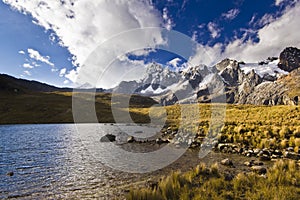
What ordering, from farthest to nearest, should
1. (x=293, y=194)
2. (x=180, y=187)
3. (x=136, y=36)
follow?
(x=136, y=36) < (x=180, y=187) < (x=293, y=194)

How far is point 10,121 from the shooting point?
94062 millimetres

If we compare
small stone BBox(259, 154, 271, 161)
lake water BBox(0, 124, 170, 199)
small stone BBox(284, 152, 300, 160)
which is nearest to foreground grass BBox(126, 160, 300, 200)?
lake water BBox(0, 124, 170, 199)

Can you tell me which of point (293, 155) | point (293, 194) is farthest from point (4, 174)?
point (293, 155)

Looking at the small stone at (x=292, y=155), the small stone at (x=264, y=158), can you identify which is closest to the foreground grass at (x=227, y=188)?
the small stone at (x=264, y=158)

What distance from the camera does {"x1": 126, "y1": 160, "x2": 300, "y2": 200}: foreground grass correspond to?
8688mm

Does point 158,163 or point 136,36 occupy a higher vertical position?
point 136,36

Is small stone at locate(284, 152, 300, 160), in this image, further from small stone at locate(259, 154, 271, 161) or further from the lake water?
the lake water

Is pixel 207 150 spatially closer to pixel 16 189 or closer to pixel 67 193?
pixel 67 193

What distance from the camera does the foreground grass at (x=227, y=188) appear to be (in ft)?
28.5

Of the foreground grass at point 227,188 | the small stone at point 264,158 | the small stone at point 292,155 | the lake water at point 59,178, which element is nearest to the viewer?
the foreground grass at point 227,188

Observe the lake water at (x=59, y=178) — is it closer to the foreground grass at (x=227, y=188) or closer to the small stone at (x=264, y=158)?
the foreground grass at (x=227, y=188)

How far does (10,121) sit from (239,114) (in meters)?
96.0

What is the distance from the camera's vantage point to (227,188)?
9977 mm

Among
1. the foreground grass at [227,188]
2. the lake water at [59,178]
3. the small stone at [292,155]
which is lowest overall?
the lake water at [59,178]
